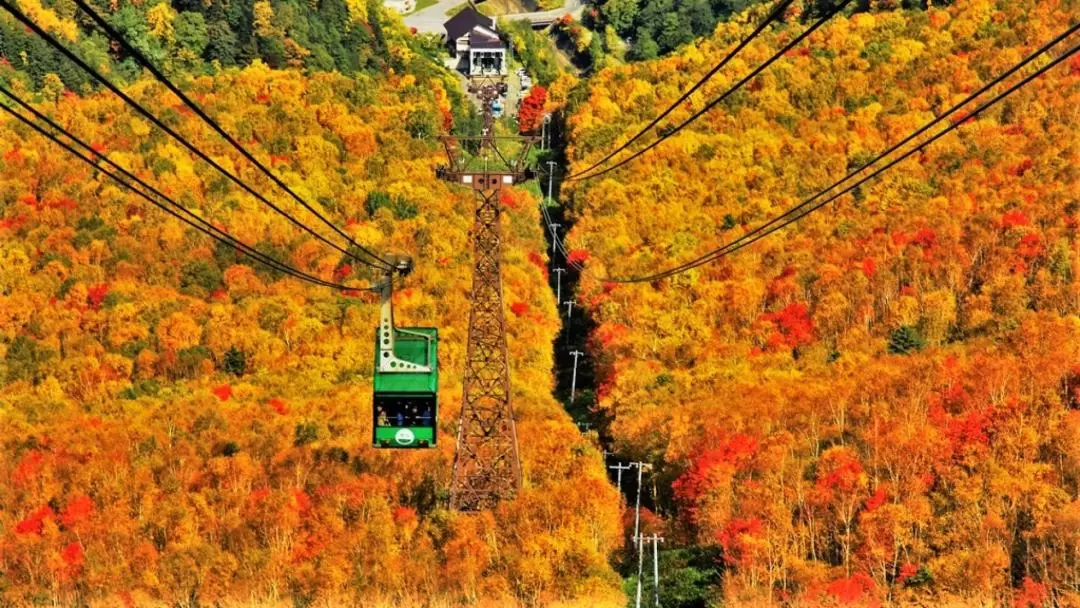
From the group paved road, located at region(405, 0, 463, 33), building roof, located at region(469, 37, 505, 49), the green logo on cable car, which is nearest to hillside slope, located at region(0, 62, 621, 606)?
building roof, located at region(469, 37, 505, 49)

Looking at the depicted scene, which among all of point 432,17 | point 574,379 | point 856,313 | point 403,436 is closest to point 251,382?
point 574,379

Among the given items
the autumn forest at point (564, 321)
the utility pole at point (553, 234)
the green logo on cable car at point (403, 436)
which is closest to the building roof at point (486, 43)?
the autumn forest at point (564, 321)

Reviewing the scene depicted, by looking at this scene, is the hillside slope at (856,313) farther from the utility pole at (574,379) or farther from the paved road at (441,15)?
the paved road at (441,15)

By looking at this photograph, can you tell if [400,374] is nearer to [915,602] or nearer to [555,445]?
[915,602]

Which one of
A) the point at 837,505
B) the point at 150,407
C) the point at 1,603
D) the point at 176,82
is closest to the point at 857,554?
the point at 837,505

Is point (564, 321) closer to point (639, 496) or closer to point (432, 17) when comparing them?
point (639, 496)

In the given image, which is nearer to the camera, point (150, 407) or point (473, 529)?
point (473, 529)
